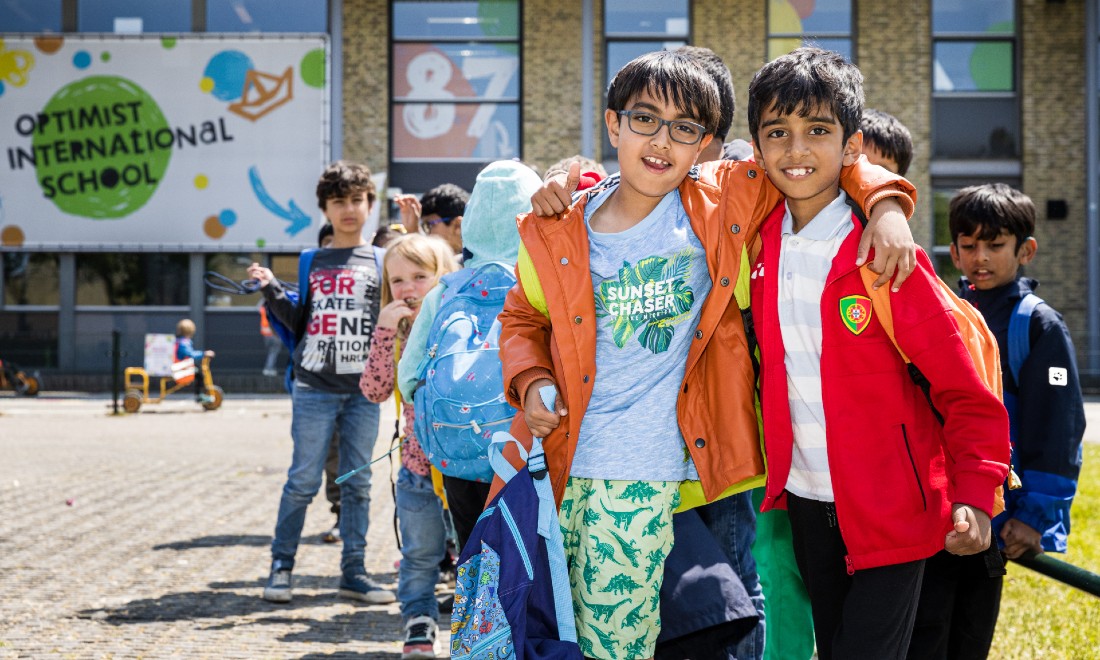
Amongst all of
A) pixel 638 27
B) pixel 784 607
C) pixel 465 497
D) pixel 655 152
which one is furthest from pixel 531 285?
pixel 638 27

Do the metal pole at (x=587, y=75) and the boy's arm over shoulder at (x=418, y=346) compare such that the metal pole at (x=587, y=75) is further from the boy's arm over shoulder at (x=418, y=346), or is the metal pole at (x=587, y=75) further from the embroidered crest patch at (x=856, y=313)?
the embroidered crest patch at (x=856, y=313)

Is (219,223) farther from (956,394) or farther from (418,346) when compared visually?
(956,394)

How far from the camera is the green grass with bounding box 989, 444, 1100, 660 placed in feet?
15.6

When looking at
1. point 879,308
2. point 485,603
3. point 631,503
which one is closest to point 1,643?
point 485,603

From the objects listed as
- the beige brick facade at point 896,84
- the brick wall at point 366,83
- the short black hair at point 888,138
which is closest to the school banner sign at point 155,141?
the brick wall at point 366,83

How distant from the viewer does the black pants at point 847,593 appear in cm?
253

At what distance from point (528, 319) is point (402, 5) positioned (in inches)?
888

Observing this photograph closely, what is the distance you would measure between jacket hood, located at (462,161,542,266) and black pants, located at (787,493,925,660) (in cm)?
163

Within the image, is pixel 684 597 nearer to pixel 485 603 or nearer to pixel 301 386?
pixel 485 603

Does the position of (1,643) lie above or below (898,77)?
below

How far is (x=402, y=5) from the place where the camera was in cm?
2430

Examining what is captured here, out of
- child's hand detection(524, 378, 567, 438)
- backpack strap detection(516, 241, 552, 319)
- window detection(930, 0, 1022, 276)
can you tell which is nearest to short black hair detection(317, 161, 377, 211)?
backpack strap detection(516, 241, 552, 319)

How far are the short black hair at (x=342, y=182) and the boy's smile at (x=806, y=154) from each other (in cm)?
339

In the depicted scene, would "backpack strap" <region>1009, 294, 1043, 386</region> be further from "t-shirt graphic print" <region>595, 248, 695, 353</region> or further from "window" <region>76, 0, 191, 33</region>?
"window" <region>76, 0, 191, 33</region>
